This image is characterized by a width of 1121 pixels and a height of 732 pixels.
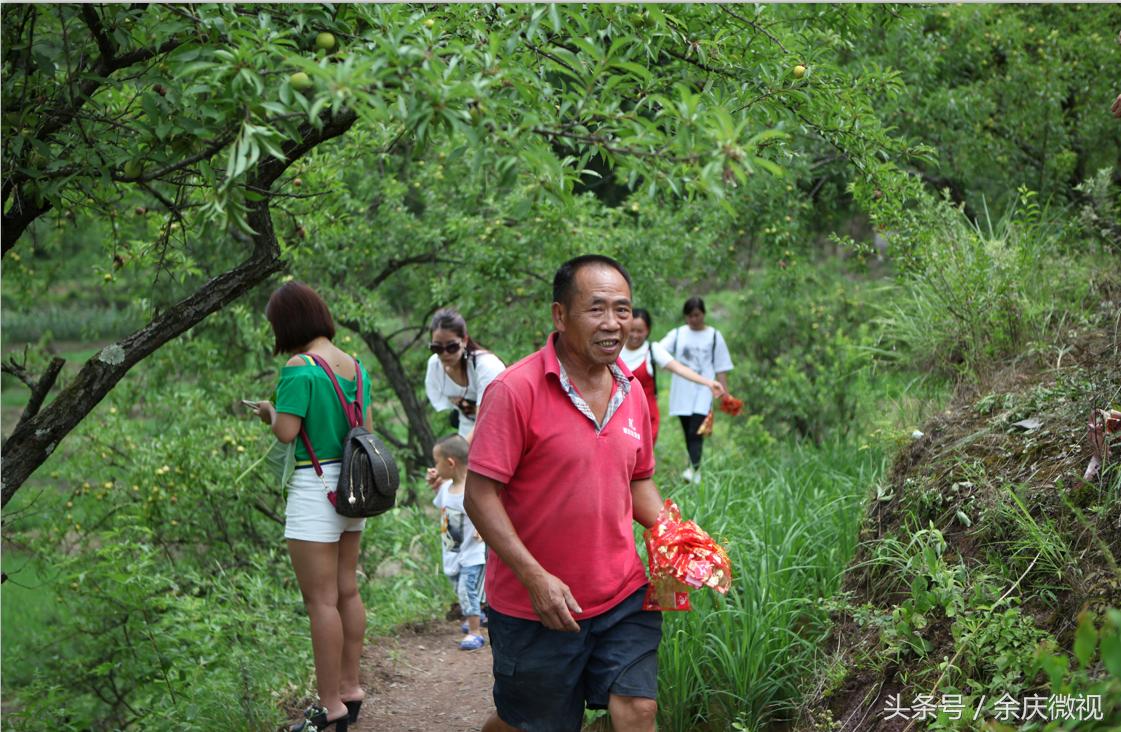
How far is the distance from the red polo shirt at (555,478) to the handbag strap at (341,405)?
1.43 meters

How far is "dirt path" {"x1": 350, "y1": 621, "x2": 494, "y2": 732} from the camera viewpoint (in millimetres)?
5629

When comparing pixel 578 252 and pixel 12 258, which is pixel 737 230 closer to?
pixel 578 252

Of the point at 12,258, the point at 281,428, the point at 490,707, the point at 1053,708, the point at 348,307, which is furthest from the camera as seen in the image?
the point at 348,307

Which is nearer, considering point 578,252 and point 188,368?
point 578,252

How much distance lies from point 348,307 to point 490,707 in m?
5.04

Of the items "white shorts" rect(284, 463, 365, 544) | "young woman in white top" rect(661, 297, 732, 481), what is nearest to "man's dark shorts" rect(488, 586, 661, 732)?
"white shorts" rect(284, 463, 365, 544)

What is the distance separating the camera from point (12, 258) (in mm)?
9078

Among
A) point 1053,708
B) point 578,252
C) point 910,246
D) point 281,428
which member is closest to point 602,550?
point 1053,708

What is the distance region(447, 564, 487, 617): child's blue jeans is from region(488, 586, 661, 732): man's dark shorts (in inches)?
106

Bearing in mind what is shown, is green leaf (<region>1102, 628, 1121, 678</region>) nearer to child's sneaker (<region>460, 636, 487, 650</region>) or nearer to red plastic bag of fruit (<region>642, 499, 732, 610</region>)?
red plastic bag of fruit (<region>642, 499, 732, 610</region>)

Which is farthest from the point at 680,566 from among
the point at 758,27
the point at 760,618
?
the point at 758,27

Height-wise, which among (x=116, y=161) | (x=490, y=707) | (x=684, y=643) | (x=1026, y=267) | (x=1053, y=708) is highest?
(x=116, y=161)

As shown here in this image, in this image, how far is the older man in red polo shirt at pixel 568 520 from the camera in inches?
138

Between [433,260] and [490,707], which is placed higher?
[433,260]
